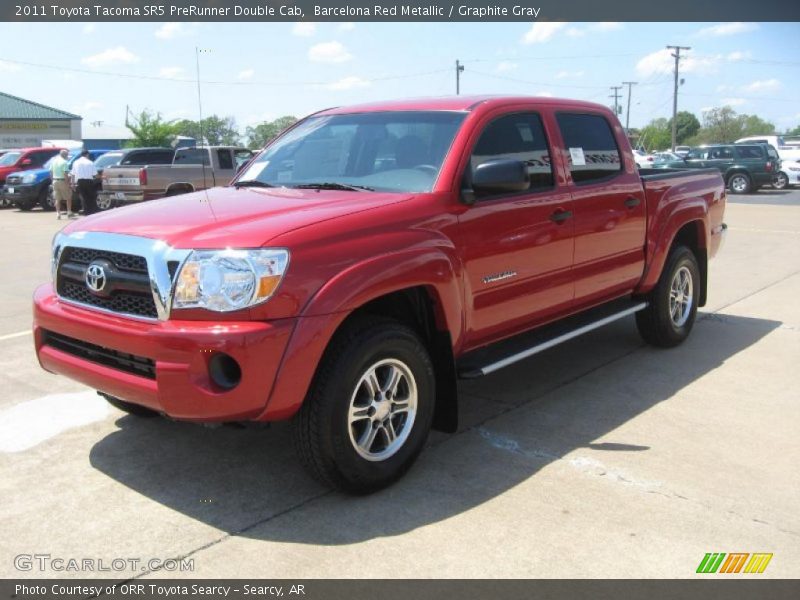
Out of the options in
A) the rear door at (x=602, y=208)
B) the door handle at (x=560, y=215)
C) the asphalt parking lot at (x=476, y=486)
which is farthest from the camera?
the rear door at (x=602, y=208)

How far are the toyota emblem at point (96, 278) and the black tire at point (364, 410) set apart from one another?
3.50 ft

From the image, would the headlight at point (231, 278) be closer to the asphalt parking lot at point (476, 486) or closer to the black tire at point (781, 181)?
the asphalt parking lot at point (476, 486)

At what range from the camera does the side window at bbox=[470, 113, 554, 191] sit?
14.2ft

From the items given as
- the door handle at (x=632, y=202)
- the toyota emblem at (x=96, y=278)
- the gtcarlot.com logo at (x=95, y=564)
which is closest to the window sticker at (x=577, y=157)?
the door handle at (x=632, y=202)

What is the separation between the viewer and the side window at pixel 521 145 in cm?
432

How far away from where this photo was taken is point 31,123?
54250mm

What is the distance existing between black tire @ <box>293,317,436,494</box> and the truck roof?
4.90 ft

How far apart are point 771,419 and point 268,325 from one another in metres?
3.19

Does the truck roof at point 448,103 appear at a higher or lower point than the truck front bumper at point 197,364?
higher

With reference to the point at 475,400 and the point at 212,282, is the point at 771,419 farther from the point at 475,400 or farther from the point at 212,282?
the point at 212,282

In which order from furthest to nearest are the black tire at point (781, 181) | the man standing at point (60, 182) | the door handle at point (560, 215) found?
the black tire at point (781, 181) → the man standing at point (60, 182) → the door handle at point (560, 215)

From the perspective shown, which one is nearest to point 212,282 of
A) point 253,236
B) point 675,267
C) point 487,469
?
point 253,236

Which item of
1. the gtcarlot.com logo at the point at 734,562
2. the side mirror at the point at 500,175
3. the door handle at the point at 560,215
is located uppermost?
the side mirror at the point at 500,175

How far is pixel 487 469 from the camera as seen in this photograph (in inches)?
153
